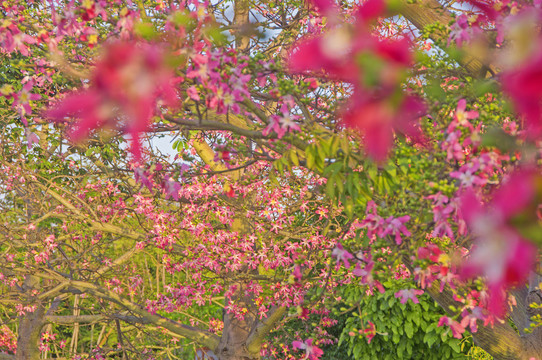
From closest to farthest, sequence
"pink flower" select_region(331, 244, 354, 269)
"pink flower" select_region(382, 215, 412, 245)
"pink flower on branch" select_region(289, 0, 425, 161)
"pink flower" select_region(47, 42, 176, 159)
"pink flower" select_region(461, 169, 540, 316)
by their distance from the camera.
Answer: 1. "pink flower" select_region(461, 169, 540, 316)
2. "pink flower on branch" select_region(289, 0, 425, 161)
3. "pink flower" select_region(47, 42, 176, 159)
4. "pink flower" select_region(382, 215, 412, 245)
5. "pink flower" select_region(331, 244, 354, 269)

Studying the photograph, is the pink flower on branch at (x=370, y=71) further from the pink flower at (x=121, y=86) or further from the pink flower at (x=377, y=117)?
the pink flower at (x=121, y=86)

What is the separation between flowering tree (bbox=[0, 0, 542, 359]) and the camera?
1.37 metres

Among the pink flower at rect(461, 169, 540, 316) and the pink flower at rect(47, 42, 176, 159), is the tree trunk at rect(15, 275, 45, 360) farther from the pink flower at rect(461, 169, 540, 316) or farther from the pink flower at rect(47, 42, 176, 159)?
the pink flower at rect(461, 169, 540, 316)

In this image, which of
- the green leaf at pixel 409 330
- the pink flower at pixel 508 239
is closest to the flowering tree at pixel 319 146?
the pink flower at pixel 508 239

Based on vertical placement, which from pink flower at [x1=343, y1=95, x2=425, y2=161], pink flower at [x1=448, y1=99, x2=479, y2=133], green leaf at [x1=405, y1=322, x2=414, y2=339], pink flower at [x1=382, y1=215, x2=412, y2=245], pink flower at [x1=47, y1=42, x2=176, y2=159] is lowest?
pink flower at [x1=343, y1=95, x2=425, y2=161]

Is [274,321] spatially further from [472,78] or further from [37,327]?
[37,327]

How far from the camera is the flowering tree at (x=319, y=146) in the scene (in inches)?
53.8

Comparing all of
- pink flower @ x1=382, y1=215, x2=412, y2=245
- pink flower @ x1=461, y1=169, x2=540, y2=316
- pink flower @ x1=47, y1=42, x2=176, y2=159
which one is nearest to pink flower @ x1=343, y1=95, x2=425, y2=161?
pink flower @ x1=461, y1=169, x2=540, y2=316

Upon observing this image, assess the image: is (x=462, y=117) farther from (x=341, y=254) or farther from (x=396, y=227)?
(x=341, y=254)

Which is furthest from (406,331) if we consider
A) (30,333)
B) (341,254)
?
(30,333)

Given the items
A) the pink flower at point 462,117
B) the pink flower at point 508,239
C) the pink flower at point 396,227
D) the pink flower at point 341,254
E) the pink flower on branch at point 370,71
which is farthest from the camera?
the pink flower at point 341,254

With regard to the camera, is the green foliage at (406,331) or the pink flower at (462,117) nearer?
the pink flower at (462,117)

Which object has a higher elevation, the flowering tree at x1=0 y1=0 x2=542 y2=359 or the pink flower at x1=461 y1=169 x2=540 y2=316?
the flowering tree at x1=0 y1=0 x2=542 y2=359

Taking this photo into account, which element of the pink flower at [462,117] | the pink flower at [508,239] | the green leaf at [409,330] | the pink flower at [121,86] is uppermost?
the pink flower at [462,117]
